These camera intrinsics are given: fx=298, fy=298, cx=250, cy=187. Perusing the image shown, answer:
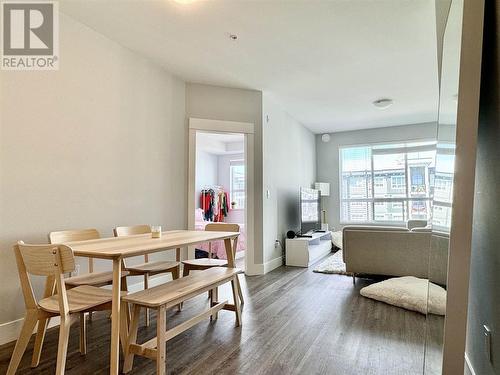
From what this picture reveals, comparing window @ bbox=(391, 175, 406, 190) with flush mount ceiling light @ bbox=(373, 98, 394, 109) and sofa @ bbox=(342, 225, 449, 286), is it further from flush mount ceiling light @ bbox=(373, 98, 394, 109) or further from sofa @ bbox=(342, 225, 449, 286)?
sofa @ bbox=(342, 225, 449, 286)

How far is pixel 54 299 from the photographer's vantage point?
1.83m

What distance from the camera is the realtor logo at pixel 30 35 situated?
2.40 m

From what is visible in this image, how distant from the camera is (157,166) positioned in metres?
3.68

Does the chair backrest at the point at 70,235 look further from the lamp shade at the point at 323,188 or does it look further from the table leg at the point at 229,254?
the lamp shade at the point at 323,188

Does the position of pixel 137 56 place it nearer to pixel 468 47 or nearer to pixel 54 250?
pixel 54 250

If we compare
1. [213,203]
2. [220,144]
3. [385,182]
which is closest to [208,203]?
[213,203]

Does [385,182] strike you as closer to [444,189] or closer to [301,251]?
[301,251]

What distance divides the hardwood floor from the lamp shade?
4.00 meters

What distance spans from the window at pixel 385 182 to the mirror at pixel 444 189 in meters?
5.21

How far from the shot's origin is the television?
5.53 m

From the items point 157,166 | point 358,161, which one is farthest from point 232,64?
point 358,161

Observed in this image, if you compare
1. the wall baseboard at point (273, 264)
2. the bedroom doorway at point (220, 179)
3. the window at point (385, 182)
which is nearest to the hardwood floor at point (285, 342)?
the wall baseboard at point (273, 264)

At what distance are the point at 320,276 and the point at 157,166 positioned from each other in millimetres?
→ 2699

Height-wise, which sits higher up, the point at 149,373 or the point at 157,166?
the point at 157,166
